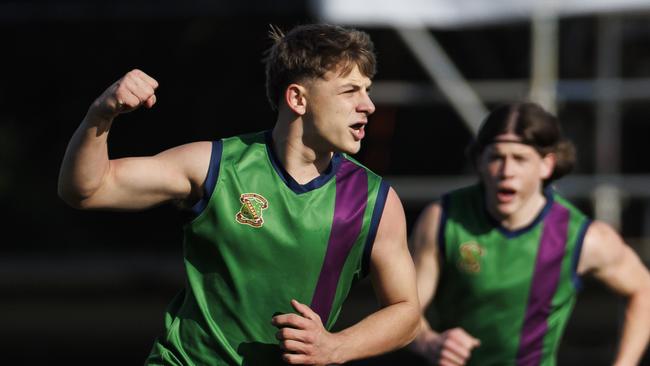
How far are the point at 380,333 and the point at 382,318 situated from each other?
53 mm

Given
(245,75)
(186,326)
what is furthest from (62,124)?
(186,326)

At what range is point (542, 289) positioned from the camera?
5.80 metres

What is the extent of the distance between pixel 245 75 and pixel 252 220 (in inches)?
403

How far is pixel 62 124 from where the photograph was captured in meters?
15.2

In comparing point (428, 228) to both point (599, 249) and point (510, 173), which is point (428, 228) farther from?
point (599, 249)

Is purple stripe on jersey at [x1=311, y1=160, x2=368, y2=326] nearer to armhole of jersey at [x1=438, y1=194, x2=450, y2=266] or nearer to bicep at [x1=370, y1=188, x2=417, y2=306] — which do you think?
bicep at [x1=370, y1=188, x2=417, y2=306]

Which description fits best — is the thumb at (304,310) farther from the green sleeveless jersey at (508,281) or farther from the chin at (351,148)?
the green sleeveless jersey at (508,281)

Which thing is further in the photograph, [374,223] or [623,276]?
[623,276]

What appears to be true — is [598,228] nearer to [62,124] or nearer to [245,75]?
[245,75]

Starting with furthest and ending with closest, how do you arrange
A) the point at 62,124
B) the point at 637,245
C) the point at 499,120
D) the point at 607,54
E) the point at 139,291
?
the point at 62,124 → the point at 139,291 → the point at 637,245 → the point at 607,54 → the point at 499,120

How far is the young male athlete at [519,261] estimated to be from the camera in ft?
18.9

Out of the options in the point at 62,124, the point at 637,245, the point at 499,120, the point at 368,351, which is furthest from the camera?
the point at 62,124

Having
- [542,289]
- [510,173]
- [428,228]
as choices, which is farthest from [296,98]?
[542,289]

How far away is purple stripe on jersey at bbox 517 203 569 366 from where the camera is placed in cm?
577
